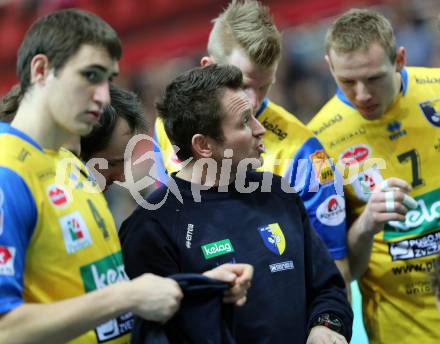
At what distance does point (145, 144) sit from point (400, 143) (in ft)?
3.45

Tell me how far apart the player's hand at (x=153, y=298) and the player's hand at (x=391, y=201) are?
1191 millimetres

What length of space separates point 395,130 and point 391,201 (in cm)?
49

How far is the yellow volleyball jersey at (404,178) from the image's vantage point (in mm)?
3777

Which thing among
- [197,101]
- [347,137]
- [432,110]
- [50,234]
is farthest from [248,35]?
[50,234]

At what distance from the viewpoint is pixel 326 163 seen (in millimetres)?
3789

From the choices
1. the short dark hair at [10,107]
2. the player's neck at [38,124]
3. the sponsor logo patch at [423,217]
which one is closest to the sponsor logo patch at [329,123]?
the sponsor logo patch at [423,217]

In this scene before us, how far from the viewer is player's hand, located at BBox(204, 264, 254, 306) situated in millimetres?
2764

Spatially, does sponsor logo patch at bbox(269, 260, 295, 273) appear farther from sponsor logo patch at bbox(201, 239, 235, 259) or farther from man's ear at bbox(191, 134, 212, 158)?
man's ear at bbox(191, 134, 212, 158)

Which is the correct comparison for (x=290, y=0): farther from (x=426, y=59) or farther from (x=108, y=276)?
(x=108, y=276)

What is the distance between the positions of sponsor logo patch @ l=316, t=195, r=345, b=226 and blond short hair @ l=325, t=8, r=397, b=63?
2.00 feet

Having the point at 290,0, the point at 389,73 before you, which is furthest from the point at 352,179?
the point at 290,0

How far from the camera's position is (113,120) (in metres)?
3.43

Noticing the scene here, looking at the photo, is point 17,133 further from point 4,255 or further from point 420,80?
point 420,80

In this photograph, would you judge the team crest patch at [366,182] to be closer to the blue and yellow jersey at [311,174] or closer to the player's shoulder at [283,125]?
the blue and yellow jersey at [311,174]
